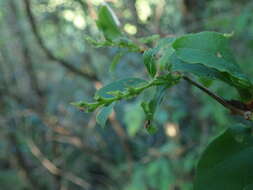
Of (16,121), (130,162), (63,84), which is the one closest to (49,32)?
(63,84)

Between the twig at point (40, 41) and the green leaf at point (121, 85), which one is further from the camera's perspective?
the twig at point (40, 41)

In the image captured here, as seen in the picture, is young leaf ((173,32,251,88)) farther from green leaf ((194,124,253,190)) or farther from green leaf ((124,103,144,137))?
green leaf ((124,103,144,137))

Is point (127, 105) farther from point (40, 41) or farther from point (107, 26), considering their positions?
point (107, 26)

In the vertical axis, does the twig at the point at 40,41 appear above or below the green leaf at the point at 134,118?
above

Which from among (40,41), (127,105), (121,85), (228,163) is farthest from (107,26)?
(127,105)

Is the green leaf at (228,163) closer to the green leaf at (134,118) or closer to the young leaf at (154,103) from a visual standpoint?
the young leaf at (154,103)

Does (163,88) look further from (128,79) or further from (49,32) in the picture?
(49,32)

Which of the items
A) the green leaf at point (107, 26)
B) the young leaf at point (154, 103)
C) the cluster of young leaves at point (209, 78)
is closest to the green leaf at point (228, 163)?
the cluster of young leaves at point (209, 78)

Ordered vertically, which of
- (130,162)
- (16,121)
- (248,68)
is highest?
(248,68)
